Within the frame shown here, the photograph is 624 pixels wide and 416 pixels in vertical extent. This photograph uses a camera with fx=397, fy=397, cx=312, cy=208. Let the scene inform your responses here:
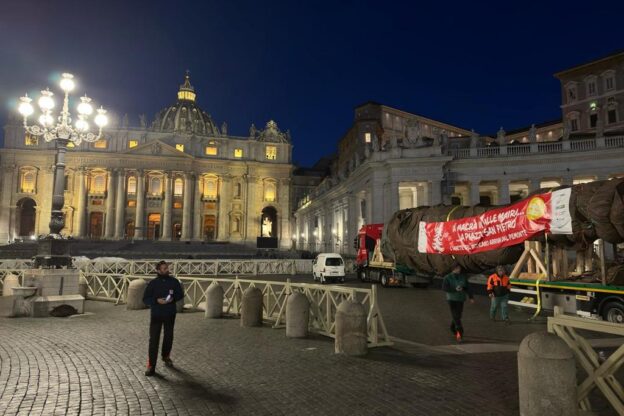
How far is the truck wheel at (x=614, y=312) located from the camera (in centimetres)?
1097

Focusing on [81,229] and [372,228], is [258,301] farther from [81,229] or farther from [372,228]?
[81,229]

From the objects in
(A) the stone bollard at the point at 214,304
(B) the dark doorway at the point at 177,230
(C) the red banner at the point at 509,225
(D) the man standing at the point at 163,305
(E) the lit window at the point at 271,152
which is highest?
(E) the lit window at the point at 271,152

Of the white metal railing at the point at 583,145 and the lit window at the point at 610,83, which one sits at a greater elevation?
the lit window at the point at 610,83

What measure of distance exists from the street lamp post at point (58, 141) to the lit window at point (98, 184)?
6896 centimetres

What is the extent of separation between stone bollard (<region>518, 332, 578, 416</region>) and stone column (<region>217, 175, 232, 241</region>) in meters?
83.5

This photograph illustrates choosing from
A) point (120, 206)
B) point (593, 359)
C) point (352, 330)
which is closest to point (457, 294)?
point (352, 330)

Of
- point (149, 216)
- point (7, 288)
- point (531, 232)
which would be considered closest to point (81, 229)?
point (149, 216)

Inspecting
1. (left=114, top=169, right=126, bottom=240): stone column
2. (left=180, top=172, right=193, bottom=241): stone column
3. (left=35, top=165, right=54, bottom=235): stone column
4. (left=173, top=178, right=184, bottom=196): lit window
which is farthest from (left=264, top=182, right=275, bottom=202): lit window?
(left=35, top=165, right=54, bottom=235): stone column

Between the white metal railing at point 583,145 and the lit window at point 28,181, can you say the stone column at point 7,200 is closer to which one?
the lit window at point 28,181

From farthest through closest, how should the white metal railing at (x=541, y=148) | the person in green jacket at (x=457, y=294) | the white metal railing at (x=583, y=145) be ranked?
the white metal railing at (x=583, y=145) < the white metal railing at (x=541, y=148) < the person in green jacket at (x=457, y=294)

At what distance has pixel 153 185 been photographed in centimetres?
8312

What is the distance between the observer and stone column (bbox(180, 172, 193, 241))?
8106 centimetres

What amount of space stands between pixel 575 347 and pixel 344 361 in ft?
13.6

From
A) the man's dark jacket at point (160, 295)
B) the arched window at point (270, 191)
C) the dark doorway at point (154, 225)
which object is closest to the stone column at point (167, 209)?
the dark doorway at point (154, 225)
